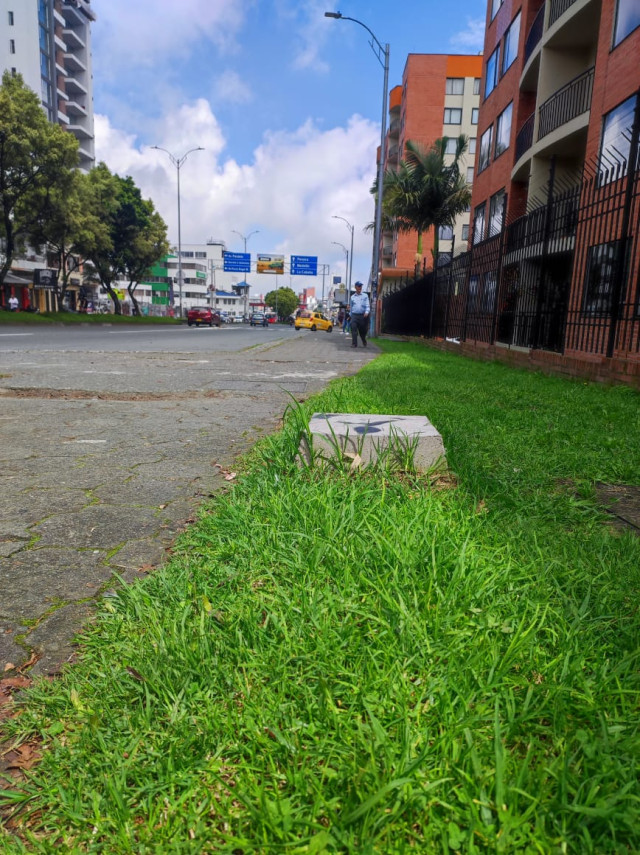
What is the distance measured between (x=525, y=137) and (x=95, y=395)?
63.4 feet

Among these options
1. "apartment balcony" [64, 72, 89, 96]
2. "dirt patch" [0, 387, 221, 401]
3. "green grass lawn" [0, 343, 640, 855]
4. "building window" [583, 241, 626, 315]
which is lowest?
"dirt patch" [0, 387, 221, 401]

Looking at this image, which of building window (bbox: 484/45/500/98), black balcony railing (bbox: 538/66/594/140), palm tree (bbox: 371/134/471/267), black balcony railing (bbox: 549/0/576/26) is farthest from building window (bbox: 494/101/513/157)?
palm tree (bbox: 371/134/471/267)

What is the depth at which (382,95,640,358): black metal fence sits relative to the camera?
23.8ft

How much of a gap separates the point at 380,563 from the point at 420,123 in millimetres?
56922

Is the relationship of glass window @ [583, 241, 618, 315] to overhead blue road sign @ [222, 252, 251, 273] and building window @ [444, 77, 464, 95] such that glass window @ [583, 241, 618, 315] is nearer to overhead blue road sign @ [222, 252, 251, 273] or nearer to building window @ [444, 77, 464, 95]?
building window @ [444, 77, 464, 95]

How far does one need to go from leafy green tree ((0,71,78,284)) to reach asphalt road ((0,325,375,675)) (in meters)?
31.8

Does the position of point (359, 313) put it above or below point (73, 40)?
below

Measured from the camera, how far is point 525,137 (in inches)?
810

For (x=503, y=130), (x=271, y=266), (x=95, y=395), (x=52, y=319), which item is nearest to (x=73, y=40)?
(x=271, y=266)

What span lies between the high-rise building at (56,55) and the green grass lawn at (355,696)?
2722 inches

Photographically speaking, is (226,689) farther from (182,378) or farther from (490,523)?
(182,378)

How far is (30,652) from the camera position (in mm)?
1705

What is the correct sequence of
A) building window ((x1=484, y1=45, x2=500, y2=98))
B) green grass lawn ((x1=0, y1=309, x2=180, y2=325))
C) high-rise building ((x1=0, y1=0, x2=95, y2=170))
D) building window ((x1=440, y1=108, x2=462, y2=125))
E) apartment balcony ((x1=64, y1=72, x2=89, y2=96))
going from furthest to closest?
apartment balcony ((x1=64, y1=72, x2=89, y2=96)) < high-rise building ((x1=0, y1=0, x2=95, y2=170)) < building window ((x1=440, y1=108, x2=462, y2=125)) < green grass lawn ((x1=0, y1=309, x2=180, y2=325)) < building window ((x1=484, y1=45, x2=500, y2=98))

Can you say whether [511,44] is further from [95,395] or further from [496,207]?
[95,395]
